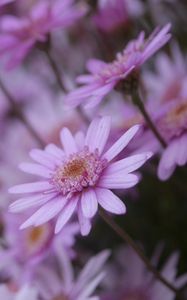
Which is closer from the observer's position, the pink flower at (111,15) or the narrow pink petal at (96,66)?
the narrow pink petal at (96,66)

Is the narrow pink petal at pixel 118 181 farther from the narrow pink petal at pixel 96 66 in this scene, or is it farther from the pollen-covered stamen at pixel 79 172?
the narrow pink petal at pixel 96 66

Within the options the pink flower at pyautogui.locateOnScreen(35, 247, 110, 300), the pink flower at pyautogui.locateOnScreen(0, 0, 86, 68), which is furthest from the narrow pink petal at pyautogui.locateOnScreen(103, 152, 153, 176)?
the pink flower at pyautogui.locateOnScreen(0, 0, 86, 68)

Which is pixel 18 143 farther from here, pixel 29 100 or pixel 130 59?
pixel 130 59

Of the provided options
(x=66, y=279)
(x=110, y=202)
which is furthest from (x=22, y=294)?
(x=110, y=202)

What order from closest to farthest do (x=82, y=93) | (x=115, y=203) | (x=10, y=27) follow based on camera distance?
(x=115, y=203)
(x=82, y=93)
(x=10, y=27)

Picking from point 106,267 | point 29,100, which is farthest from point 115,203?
point 29,100

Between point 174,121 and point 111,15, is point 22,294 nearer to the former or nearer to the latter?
point 174,121

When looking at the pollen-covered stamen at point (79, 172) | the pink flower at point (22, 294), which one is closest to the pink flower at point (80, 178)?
the pollen-covered stamen at point (79, 172)
